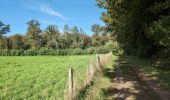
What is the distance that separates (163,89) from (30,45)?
306 ft

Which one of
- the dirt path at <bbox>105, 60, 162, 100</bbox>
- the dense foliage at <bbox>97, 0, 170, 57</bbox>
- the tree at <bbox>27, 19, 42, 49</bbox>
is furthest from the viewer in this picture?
the tree at <bbox>27, 19, 42, 49</bbox>

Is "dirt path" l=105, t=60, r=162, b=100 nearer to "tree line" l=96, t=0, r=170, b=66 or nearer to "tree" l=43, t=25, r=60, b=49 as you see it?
"tree line" l=96, t=0, r=170, b=66

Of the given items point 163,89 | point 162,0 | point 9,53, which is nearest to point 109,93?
point 163,89

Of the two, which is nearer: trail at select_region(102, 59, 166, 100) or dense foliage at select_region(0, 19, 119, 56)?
trail at select_region(102, 59, 166, 100)

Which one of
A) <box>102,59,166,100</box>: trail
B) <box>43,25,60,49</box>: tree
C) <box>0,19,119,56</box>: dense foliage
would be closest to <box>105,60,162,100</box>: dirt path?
<box>102,59,166,100</box>: trail

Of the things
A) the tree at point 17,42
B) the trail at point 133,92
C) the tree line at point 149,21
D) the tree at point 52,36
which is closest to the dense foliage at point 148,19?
the tree line at point 149,21

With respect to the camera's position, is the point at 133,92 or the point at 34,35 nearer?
the point at 133,92

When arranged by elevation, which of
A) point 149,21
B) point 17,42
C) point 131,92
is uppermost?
point 17,42

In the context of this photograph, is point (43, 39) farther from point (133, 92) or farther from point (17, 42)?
point (133, 92)

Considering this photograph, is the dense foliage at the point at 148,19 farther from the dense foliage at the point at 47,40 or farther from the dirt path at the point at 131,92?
the dense foliage at the point at 47,40

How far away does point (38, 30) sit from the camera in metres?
104

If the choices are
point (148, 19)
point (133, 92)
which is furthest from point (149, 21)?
point (133, 92)

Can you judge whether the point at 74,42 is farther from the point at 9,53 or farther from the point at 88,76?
the point at 88,76

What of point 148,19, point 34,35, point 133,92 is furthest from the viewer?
point 34,35
